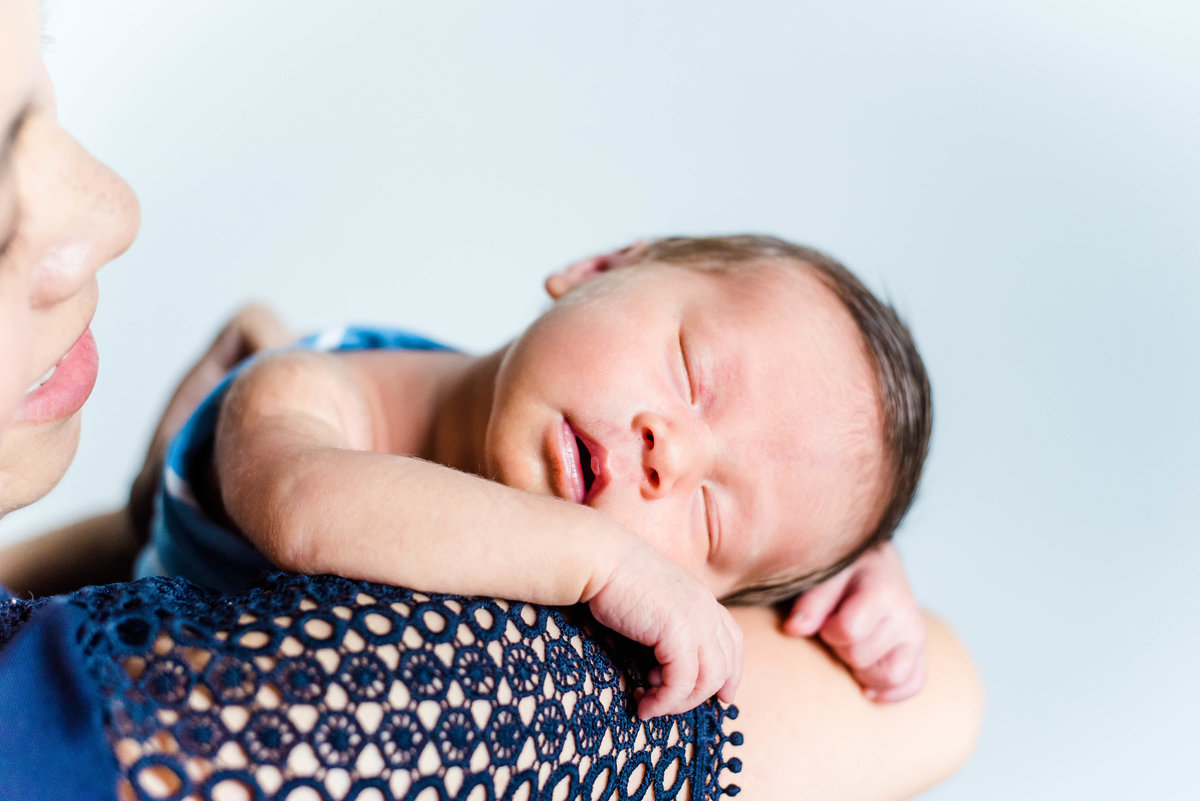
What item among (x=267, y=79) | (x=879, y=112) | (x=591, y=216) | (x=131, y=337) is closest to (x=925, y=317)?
(x=879, y=112)

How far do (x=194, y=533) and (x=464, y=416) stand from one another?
39 centimetres

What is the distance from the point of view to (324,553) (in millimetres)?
868

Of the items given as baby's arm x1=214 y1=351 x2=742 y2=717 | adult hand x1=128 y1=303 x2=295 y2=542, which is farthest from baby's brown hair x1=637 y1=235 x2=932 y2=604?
adult hand x1=128 y1=303 x2=295 y2=542

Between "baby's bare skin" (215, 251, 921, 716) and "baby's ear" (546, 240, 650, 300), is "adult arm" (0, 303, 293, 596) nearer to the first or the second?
"baby's bare skin" (215, 251, 921, 716)

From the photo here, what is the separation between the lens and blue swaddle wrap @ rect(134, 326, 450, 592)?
128 centimetres

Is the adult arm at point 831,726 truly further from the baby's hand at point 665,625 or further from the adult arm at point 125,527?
the adult arm at point 125,527

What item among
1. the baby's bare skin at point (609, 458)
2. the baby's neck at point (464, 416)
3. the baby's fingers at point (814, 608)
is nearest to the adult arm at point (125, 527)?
the baby's bare skin at point (609, 458)

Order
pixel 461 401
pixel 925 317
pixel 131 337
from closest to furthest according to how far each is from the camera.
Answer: pixel 461 401
pixel 925 317
pixel 131 337

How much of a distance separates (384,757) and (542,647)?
184mm

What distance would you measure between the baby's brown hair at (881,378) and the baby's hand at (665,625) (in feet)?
1.59

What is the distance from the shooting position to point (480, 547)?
0.86 m

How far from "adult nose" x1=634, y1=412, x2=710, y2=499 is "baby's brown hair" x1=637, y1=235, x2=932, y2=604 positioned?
1.00ft

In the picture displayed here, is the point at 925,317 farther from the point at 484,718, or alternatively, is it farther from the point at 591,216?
the point at 484,718

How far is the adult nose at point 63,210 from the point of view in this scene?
2.07 ft
